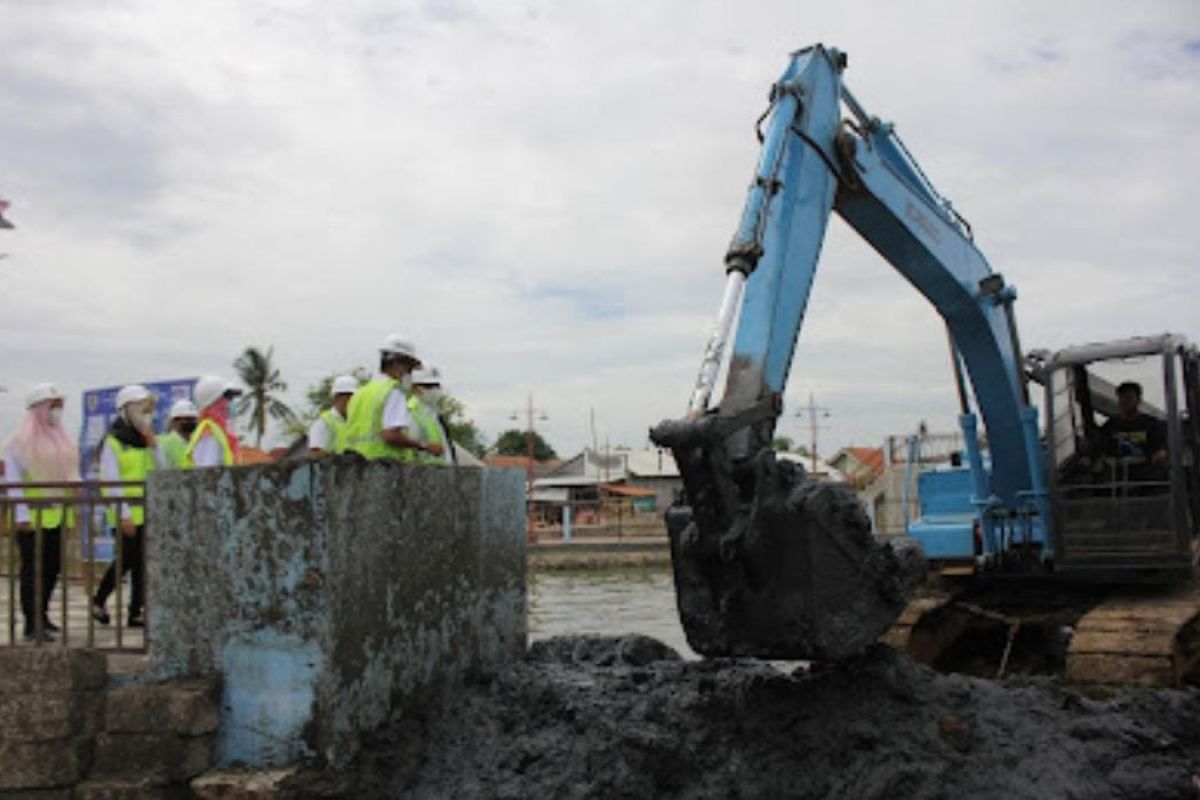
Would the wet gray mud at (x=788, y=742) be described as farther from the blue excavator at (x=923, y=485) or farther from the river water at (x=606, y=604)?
the river water at (x=606, y=604)

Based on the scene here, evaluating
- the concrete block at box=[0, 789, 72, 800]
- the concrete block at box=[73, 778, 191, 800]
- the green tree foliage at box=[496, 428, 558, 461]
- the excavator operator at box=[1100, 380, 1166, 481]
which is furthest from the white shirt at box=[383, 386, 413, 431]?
the green tree foliage at box=[496, 428, 558, 461]

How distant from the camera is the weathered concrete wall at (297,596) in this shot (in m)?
4.87

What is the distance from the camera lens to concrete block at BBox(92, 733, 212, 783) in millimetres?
4867

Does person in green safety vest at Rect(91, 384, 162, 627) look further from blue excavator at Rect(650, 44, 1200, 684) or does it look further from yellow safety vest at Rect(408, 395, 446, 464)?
blue excavator at Rect(650, 44, 1200, 684)

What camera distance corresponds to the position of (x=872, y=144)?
25.1 feet

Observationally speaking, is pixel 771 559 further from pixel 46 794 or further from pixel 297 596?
pixel 46 794

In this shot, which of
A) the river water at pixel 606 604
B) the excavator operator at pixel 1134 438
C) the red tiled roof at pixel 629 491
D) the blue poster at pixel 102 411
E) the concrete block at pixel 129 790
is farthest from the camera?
the red tiled roof at pixel 629 491

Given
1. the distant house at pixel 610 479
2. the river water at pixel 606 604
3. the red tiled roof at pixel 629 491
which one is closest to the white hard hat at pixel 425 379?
the river water at pixel 606 604

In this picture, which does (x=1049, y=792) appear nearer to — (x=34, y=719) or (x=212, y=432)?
(x=34, y=719)

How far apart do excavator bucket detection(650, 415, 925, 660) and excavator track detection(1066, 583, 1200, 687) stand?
9.22ft

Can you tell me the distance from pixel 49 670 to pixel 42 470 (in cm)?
226

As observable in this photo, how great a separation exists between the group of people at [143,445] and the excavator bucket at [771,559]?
1.79m

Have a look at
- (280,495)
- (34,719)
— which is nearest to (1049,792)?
(280,495)

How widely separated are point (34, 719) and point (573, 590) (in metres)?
21.1
